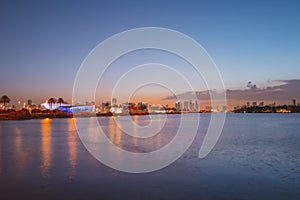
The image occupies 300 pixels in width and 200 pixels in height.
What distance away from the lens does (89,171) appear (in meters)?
11.7

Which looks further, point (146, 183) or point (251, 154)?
point (251, 154)

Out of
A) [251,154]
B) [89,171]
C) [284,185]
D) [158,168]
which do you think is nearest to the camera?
[284,185]

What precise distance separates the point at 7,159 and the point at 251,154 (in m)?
A: 13.4

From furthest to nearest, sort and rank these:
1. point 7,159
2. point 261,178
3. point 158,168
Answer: point 7,159 < point 158,168 < point 261,178

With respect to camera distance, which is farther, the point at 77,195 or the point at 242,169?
the point at 242,169

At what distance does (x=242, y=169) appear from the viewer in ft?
41.1

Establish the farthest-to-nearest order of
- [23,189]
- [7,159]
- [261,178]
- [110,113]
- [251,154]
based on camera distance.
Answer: [110,113] < [251,154] < [7,159] < [261,178] < [23,189]

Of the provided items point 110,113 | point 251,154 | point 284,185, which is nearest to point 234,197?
point 284,185

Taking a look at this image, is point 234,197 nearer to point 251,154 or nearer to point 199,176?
point 199,176

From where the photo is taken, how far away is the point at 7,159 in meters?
14.8

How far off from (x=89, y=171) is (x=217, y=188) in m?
5.13

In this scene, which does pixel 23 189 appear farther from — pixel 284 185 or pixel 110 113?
pixel 110 113

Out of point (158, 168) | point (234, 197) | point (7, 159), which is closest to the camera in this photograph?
point (234, 197)

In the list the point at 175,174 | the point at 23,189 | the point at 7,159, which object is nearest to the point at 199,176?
the point at 175,174
